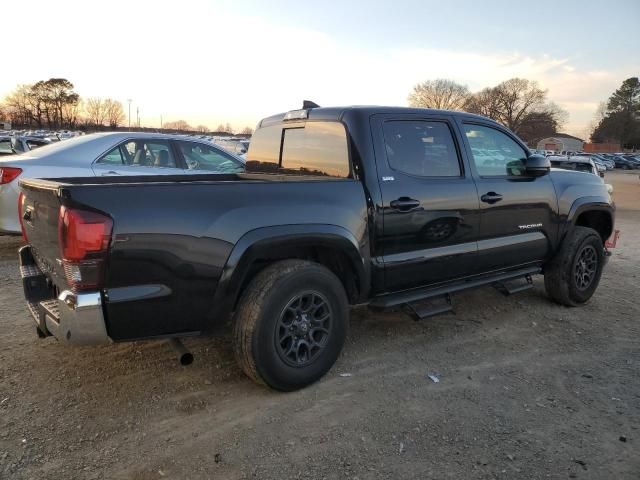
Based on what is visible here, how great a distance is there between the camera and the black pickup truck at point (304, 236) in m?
2.71

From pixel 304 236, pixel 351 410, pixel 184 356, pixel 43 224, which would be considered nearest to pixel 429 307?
pixel 351 410

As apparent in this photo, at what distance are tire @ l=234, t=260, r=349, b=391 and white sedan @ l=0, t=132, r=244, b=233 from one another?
409 centimetres

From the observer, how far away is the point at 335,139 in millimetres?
3850

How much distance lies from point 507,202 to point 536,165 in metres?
A: 0.45

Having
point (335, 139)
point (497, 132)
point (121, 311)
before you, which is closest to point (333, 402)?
point (121, 311)

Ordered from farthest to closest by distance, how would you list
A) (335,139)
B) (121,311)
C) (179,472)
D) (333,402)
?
(335,139), (333,402), (121,311), (179,472)

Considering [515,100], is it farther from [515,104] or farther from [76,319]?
[76,319]

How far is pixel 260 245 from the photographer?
3.10 metres

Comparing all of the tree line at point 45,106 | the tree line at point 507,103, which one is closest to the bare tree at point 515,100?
the tree line at point 507,103

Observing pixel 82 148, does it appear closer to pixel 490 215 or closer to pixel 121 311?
pixel 121 311

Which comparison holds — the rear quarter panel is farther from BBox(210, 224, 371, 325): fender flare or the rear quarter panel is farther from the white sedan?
the white sedan

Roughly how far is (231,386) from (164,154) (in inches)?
176

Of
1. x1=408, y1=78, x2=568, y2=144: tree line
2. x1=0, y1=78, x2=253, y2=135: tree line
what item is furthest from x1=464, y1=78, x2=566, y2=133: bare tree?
x1=0, y1=78, x2=253, y2=135: tree line

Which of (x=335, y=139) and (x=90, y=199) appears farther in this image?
(x=335, y=139)
